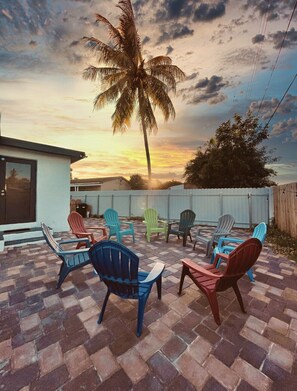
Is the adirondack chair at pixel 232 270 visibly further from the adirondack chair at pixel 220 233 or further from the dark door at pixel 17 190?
the dark door at pixel 17 190

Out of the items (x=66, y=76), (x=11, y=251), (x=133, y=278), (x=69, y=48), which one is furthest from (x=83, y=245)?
(x=69, y=48)

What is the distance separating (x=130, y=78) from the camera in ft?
30.8

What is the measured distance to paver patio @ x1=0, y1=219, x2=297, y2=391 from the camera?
1371 millimetres

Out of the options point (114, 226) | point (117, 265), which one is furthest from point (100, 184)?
point (117, 265)

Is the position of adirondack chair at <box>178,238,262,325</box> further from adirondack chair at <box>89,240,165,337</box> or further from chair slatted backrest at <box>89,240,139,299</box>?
chair slatted backrest at <box>89,240,139,299</box>

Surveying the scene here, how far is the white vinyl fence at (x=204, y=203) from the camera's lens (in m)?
8.11

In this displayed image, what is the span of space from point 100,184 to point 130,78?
14.8 meters

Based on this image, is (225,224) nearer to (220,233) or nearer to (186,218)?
(220,233)

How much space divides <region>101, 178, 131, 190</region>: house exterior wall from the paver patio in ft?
69.0

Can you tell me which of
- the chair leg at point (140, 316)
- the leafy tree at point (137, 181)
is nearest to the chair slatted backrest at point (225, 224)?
the chair leg at point (140, 316)

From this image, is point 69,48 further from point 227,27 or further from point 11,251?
point 11,251

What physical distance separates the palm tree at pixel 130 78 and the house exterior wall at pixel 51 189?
176 inches

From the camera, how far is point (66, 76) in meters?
6.49

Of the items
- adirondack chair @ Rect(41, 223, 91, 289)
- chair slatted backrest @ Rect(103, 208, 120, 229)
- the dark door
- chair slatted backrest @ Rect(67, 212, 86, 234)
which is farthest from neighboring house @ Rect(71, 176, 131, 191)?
adirondack chair @ Rect(41, 223, 91, 289)
